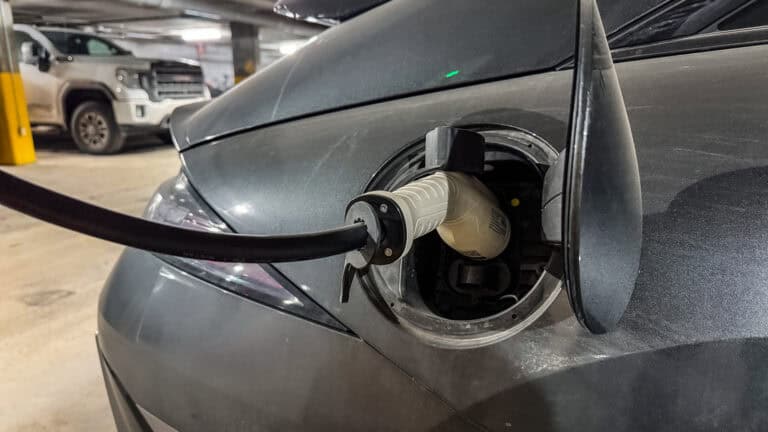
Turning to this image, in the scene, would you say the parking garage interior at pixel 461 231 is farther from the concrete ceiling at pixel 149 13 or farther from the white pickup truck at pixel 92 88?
the concrete ceiling at pixel 149 13

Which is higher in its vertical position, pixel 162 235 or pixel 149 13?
pixel 149 13

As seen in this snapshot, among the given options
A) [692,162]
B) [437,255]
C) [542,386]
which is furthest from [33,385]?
[692,162]

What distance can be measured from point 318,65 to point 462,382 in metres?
0.55

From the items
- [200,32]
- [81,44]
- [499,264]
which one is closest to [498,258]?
[499,264]

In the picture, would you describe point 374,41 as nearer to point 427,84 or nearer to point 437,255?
point 427,84

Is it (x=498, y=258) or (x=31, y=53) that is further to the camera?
(x=31, y=53)

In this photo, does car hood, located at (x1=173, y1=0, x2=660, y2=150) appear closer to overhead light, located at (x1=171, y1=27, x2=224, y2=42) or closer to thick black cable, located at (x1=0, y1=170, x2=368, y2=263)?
thick black cable, located at (x1=0, y1=170, x2=368, y2=263)

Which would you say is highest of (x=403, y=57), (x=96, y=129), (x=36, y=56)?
(x=36, y=56)

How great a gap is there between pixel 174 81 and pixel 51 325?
5.45 m

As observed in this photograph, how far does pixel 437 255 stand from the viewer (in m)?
0.63

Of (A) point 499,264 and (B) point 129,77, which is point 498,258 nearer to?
(A) point 499,264

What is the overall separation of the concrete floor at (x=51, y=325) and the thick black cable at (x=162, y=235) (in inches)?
55.1

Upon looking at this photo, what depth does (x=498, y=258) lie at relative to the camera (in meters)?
0.58

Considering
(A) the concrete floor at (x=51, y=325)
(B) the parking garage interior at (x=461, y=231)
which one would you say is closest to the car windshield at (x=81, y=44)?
(A) the concrete floor at (x=51, y=325)
